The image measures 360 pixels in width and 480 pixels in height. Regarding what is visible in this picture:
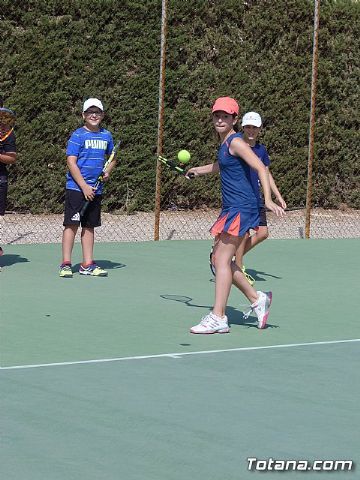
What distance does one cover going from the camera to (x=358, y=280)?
12586 millimetres

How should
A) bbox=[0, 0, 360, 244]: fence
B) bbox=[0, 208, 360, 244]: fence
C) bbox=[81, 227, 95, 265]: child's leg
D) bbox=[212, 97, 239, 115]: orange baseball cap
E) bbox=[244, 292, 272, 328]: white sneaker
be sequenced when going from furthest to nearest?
bbox=[0, 0, 360, 244]: fence < bbox=[0, 208, 360, 244]: fence < bbox=[81, 227, 95, 265]: child's leg < bbox=[244, 292, 272, 328]: white sneaker < bbox=[212, 97, 239, 115]: orange baseball cap

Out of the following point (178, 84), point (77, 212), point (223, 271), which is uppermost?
point (178, 84)

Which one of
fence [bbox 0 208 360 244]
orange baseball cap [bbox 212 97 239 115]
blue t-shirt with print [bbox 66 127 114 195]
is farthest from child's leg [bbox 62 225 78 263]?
orange baseball cap [bbox 212 97 239 115]

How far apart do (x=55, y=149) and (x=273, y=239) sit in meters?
3.06

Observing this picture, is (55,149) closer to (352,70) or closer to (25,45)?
(25,45)

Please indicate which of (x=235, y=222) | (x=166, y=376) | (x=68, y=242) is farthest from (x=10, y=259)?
(x=166, y=376)

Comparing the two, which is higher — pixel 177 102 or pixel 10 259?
pixel 177 102

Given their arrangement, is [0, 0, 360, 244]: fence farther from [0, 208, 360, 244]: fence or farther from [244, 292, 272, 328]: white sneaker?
[244, 292, 272, 328]: white sneaker

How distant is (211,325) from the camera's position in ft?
30.2

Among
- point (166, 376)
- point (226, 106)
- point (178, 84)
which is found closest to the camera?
point (166, 376)

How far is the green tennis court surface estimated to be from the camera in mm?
5867

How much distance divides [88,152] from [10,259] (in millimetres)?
1698

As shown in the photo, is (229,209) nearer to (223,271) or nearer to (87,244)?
(223,271)

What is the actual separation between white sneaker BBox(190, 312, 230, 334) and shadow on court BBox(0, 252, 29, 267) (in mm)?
3992
